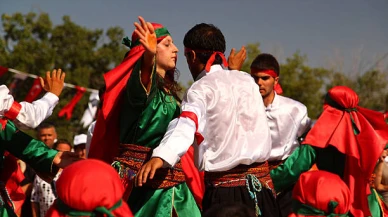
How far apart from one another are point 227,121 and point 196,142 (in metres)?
0.35

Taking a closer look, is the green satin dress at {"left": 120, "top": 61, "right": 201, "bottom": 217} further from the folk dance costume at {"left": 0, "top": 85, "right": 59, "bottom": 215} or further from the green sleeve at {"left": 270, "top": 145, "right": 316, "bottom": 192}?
the green sleeve at {"left": 270, "top": 145, "right": 316, "bottom": 192}

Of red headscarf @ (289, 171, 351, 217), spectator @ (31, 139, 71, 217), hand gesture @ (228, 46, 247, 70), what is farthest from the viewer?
spectator @ (31, 139, 71, 217)

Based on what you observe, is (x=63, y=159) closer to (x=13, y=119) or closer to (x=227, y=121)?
(x=13, y=119)

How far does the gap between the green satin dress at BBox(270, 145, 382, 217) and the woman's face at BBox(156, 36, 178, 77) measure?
45.0 inches

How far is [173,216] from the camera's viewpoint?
407 centimetres

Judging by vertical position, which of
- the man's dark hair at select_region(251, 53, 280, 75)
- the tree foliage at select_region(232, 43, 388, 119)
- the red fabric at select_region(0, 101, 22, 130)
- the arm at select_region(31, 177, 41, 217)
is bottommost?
the tree foliage at select_region(232, 43, 388, 119)

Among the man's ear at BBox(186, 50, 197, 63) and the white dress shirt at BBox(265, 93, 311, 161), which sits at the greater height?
the man's ear at BBox(186, 50, 197, 63)

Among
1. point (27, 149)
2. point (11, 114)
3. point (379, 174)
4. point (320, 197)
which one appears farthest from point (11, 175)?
point (379, 174)

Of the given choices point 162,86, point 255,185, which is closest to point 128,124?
point 162,86

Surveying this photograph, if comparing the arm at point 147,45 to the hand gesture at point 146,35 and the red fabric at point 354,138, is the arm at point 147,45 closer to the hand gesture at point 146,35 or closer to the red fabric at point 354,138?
the hand gesture at point 146,35

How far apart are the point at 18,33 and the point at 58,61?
199 centimetres

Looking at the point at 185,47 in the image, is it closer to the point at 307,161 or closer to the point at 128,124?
the point at 128,124

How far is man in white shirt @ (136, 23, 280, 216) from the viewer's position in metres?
4.41

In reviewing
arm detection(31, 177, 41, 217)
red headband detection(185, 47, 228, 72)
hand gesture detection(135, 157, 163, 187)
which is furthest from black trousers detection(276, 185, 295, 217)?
arm detection(31, 177, 41, 217)
